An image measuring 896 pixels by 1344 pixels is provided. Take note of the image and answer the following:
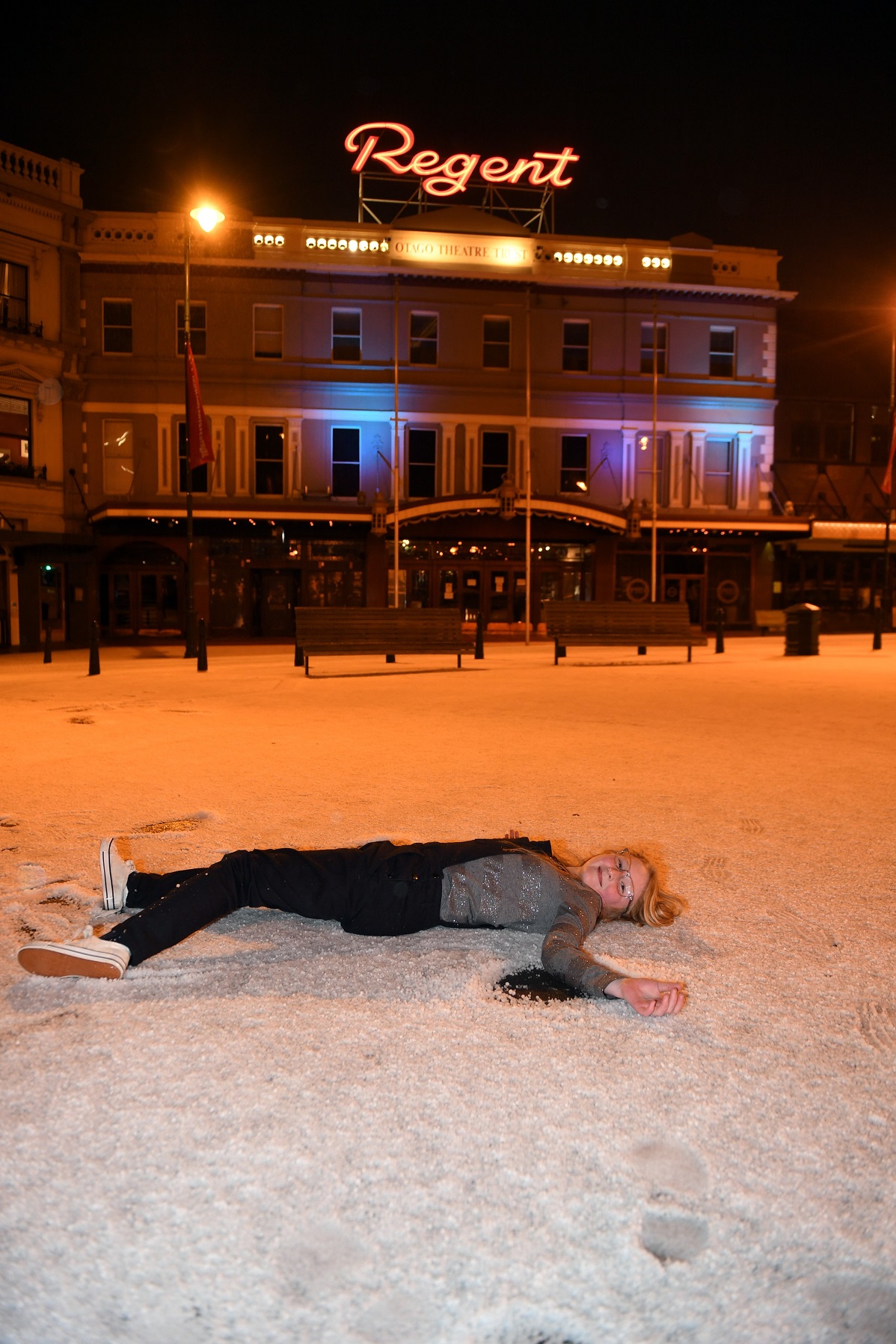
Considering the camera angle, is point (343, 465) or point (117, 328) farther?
point (343, 465)

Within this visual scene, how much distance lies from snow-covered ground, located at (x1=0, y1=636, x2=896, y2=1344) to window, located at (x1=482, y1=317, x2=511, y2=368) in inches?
1103

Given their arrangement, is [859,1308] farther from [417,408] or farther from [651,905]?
[417,408]

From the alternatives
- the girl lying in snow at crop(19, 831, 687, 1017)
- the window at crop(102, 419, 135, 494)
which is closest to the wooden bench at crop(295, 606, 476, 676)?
the girl lying in snow at crop(19, 831, 687, 1017)

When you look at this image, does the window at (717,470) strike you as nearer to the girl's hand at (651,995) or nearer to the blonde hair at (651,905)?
the blonde hair at (651,905)

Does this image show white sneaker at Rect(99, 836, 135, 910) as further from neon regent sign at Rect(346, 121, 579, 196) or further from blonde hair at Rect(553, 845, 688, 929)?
neon regent sign at Rect(346, 121, 579, 196)

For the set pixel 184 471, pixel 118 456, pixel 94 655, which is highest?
pixel 118 456

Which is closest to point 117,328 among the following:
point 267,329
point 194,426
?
point 267,329

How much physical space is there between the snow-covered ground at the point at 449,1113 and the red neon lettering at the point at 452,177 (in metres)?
29.2

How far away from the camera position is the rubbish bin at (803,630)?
20.9 metres

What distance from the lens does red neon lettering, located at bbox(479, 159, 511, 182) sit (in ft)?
99.3

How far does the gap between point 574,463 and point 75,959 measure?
99.4 feet

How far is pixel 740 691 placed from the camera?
1388 centimetres

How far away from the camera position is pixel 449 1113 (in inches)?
103

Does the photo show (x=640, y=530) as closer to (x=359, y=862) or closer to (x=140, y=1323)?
(x=359, y=862)
